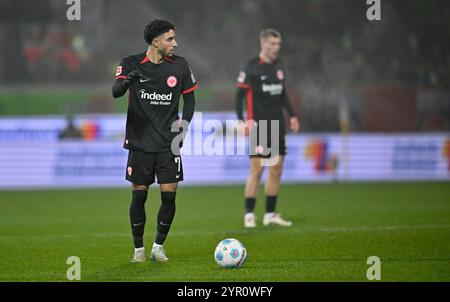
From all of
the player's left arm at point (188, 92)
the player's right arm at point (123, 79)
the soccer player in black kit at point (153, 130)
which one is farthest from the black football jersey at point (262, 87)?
the player's right arm at point (123, 79)

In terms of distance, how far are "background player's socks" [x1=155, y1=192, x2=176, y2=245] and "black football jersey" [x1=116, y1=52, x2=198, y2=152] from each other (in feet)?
1.48

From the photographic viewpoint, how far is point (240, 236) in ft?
30.9

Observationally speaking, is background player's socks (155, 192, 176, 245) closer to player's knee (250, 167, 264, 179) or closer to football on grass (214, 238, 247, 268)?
football on grass (214, 238, 247, 268)

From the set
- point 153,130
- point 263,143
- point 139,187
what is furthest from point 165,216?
point 263,143

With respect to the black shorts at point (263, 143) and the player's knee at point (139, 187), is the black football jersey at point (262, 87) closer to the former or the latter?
the black shorts at point (263, 143)

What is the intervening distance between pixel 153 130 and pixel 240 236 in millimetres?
2277

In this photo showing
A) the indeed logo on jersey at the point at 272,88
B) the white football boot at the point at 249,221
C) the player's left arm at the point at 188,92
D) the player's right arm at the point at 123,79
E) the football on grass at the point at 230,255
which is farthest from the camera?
the indeed logo on jersey at the point at 272,88

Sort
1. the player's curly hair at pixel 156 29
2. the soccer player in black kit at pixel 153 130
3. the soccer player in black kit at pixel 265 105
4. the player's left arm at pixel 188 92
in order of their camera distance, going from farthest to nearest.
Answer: the soccer player in black kit at pixel 265 105
the player's left arm at pixel 188 92
the soccer player in black kit at pixel 153 130
the player's curly hair at pixel 156 29

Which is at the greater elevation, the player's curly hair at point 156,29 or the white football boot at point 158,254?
the player's curly hair at point 156,29

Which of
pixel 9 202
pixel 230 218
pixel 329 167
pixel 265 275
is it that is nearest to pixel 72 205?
pixel 9 202

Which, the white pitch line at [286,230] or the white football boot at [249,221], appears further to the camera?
the white football boot at [249,221]

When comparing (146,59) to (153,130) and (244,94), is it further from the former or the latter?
(244,94)

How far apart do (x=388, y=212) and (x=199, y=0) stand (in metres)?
12.7

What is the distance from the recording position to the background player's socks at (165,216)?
25.2 feet
